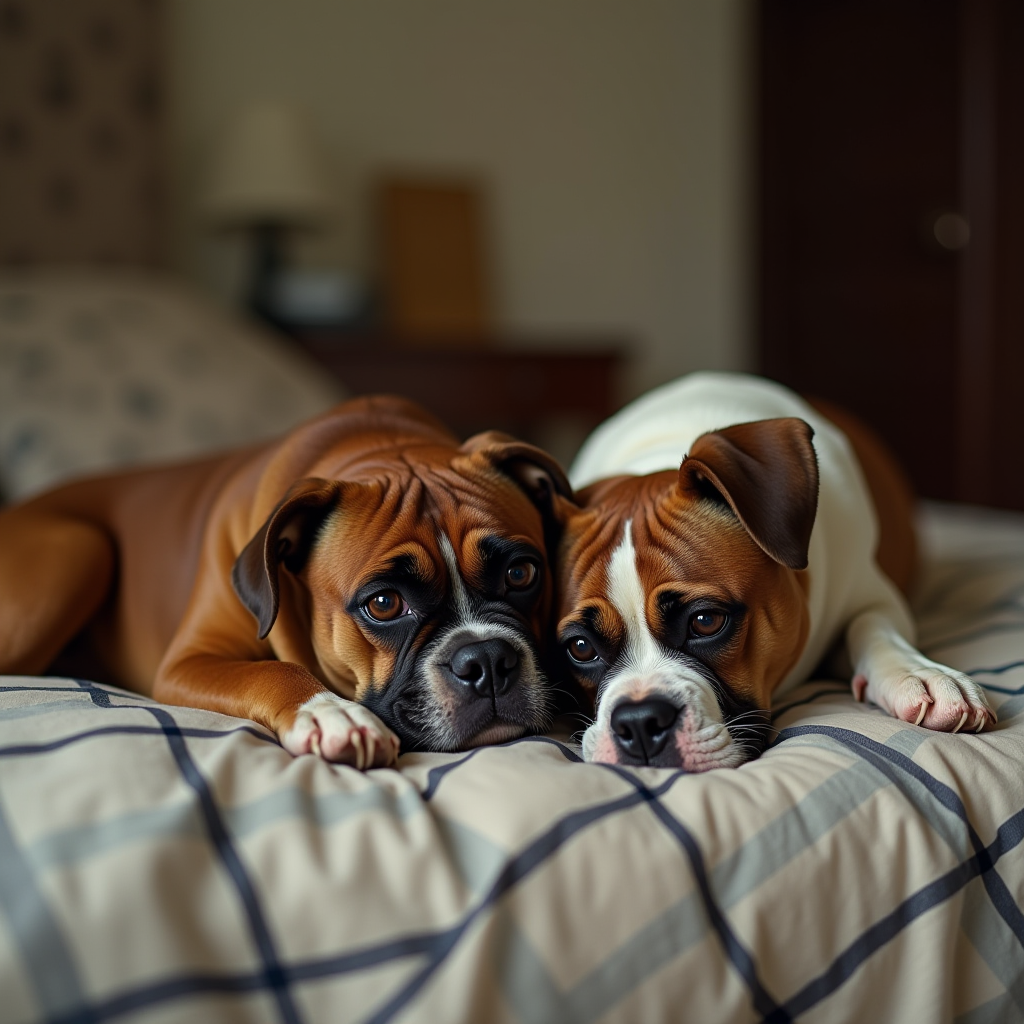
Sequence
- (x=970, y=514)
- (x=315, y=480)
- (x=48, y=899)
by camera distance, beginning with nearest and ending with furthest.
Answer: (x=48, y=899) → (x=315, y=480) → (x=970, y=514)

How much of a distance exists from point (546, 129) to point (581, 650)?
5.60 meters

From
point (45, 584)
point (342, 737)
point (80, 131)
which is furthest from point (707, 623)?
point (80, 131)

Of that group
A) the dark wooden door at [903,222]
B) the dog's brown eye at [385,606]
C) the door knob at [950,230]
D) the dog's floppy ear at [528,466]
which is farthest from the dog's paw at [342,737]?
the door knob at [950,230]

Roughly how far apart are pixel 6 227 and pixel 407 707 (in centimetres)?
404

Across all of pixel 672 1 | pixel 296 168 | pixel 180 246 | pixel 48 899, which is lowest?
pixel 48 899

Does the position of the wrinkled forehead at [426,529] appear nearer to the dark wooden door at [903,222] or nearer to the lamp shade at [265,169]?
the lamp shade at [265,169]

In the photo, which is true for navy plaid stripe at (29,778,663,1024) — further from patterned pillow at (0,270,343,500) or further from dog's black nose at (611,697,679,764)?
patterned pillow at (0,270,343,500)

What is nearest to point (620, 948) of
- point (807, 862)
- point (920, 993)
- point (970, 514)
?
point (807, 862)

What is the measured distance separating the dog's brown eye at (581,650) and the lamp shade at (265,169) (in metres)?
3.92

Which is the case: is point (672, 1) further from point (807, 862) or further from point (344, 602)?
point (807, 862)

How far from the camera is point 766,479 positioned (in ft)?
5.91

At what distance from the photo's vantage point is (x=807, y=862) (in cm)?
140

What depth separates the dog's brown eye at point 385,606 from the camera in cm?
188

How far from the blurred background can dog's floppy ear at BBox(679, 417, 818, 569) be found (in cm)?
225
